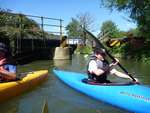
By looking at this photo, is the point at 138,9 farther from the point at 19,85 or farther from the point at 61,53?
the point at 19,85

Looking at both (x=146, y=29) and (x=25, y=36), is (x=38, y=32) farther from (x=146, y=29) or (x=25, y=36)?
(x=146, y=29)

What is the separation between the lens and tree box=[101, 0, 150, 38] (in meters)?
28.4

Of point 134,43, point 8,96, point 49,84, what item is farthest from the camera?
point 134,43

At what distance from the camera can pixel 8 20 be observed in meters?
23.7

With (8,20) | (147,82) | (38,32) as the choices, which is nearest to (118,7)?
(38,32)

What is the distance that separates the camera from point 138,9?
98.0ft

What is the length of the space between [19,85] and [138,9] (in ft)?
64.4

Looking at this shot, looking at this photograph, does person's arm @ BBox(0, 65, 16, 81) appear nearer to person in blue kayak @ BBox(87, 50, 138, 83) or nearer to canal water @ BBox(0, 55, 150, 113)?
canal water @ BBox(0, 55, 150, 113)

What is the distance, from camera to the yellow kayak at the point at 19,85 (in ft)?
35.3

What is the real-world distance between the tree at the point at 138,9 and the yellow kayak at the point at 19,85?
1543 centimetres

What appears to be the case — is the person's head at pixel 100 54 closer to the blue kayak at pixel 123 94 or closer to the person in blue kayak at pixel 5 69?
the blue kayak at pixel 123 94

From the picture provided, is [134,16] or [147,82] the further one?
[134,16]

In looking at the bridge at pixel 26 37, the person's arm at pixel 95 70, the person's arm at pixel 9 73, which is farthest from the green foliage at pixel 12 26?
the person's arm at pixel 95 70

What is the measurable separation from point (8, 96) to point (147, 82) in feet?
20.2
